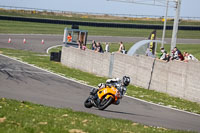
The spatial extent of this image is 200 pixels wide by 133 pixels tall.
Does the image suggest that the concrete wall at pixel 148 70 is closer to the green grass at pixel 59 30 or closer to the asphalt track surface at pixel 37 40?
the asphalt track surface at pixel 37 40

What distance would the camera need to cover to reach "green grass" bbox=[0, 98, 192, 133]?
358 inches

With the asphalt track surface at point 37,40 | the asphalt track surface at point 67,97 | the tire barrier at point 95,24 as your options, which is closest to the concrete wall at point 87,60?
the asphalt track surface at point 67,97

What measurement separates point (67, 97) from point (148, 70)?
6933mm

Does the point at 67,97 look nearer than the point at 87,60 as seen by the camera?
Yes

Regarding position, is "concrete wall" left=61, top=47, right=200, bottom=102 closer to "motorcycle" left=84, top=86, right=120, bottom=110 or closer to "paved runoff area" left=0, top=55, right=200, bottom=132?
"paved runoff area" left=0, top=55, right=200, bottom=132

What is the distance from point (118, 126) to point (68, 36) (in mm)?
26800

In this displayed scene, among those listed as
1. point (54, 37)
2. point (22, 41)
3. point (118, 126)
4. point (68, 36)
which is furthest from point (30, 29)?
point (118, 126)

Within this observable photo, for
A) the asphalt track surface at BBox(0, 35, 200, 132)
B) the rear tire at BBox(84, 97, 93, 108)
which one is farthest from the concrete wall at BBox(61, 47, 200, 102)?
the rear tire at BBox(84, 97, 93, 108)

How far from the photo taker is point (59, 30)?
65562 millimetres

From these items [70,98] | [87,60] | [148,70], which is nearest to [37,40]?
→ [87,60]

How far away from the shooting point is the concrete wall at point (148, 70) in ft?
70.1

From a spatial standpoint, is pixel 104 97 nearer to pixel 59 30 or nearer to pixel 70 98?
pixel 70 98

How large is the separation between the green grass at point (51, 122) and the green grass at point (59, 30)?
4810 cm

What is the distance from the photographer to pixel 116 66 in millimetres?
27484
